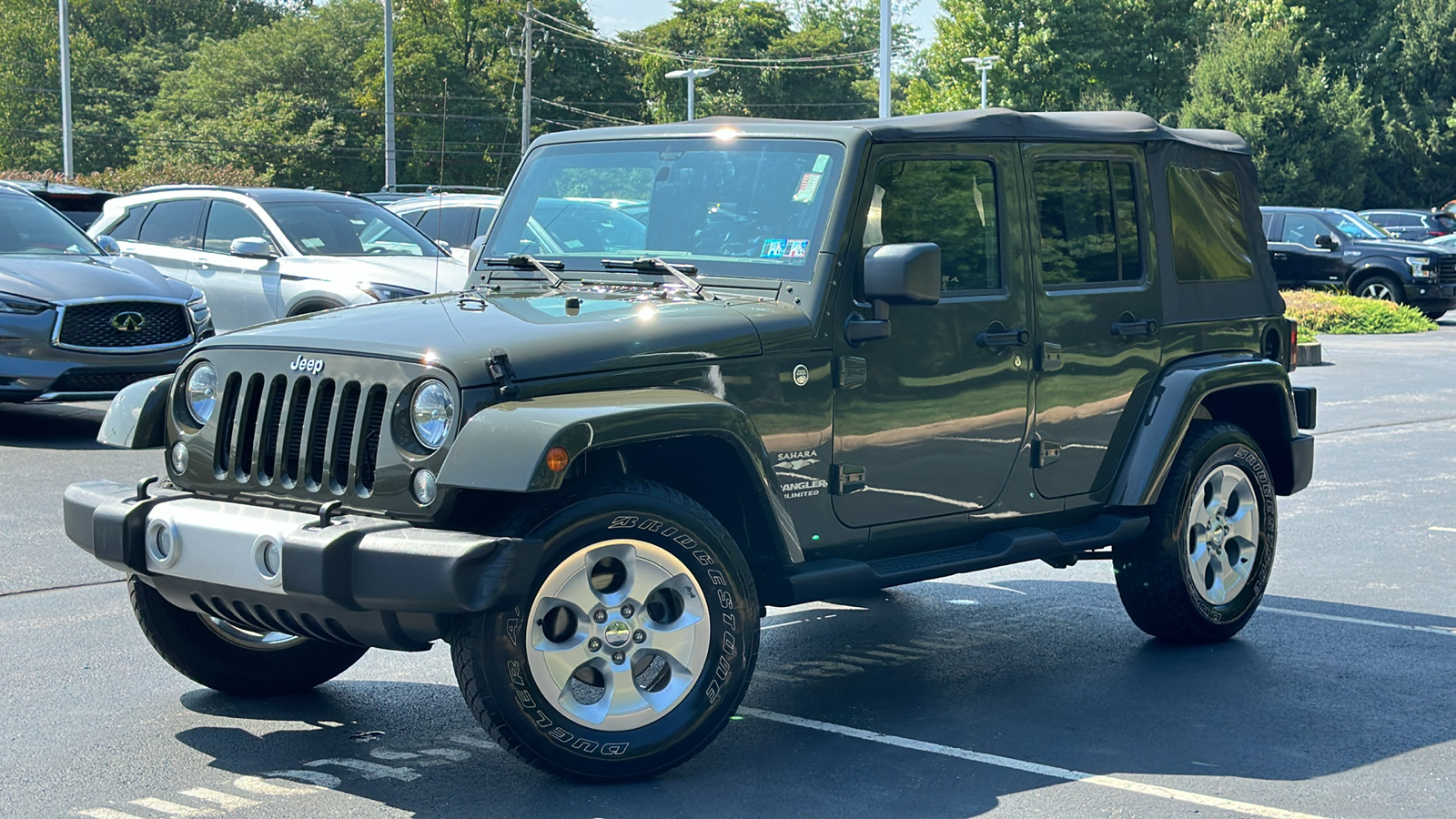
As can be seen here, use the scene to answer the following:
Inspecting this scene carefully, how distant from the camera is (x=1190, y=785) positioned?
4.84 meters

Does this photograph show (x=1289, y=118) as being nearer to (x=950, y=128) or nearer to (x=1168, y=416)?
(x=1168, y=416)

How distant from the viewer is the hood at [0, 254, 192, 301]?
1177 centimetres

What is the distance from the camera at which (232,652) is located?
5.61 meters

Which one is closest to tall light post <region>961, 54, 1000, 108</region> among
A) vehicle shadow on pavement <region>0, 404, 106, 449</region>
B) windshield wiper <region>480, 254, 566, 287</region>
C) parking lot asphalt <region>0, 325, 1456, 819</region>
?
vehicle shadow on pavement <region>0, 404, 106, 449</region>

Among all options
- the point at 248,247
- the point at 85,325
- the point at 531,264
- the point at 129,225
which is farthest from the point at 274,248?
the point at 531,264

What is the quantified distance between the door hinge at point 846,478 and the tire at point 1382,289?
82.6 ft

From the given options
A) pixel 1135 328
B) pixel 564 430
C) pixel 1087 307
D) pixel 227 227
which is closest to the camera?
pixel 564 430

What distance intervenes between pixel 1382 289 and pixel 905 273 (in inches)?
1018

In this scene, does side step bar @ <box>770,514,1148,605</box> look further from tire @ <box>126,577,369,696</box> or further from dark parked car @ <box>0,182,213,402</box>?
dark parked car @ <box>0,182,213,402</box>

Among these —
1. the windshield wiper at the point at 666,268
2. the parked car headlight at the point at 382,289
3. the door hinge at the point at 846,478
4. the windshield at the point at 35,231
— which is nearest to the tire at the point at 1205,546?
the door hinge at the point at 846,478

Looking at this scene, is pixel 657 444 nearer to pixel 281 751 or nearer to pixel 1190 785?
pixel 281 751

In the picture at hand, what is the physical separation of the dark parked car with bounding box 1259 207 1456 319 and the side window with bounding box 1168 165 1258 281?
22.6m

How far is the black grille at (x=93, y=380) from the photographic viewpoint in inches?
457

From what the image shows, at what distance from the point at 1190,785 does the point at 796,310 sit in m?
1.82
